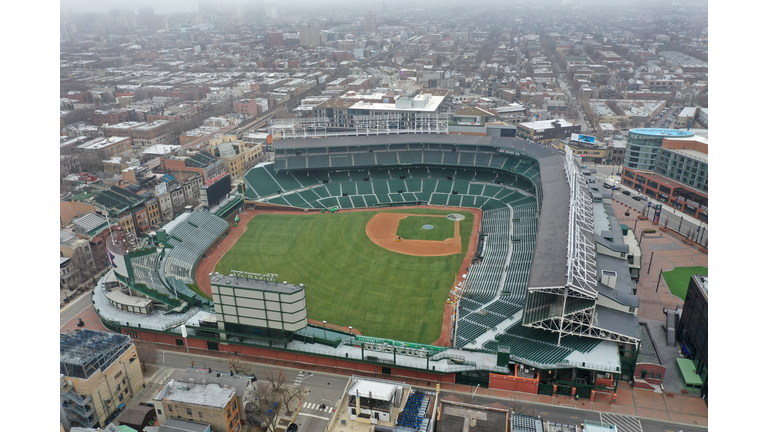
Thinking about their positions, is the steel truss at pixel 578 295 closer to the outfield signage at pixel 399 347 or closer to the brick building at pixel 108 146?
the outfield signage at pixel 399 347

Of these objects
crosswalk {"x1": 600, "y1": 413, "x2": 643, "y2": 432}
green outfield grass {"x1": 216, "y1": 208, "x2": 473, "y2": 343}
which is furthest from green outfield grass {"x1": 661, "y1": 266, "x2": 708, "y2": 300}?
green outfield grass {"x1": 216, "y1": 208, "x2": 473, "y2": 343}

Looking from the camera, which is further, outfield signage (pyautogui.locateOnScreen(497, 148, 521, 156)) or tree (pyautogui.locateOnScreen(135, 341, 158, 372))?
outfield signage (pyautogui.locateOnScreen(497, 148, 521, 156))

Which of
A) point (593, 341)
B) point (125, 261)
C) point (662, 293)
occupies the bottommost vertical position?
point (662, 293)

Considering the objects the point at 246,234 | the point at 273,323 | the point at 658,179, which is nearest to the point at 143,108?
the point at 246,234

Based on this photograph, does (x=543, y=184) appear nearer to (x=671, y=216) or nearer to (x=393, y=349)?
(x=671, y=216)

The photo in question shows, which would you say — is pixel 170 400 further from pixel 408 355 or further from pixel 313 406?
pixel 408 355

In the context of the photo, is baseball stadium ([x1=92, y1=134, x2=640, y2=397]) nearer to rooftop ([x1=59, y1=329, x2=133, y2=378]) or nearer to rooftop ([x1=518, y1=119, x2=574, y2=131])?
rooftop ([x1=59, y1=329, x2=133, y2=378])

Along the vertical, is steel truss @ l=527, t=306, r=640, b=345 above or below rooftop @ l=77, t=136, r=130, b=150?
below
